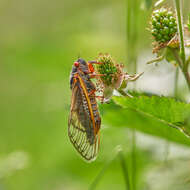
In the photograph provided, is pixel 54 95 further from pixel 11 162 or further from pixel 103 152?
pixel 11 162

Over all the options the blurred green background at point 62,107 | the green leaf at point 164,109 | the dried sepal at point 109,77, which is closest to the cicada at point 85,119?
the dried sepal at point 109,77

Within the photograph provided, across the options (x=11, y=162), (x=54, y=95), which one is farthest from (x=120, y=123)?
(x=54, y=95)

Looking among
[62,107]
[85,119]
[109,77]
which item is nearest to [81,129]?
[85,119]

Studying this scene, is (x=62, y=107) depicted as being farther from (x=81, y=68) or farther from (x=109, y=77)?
(x=109, y=77)

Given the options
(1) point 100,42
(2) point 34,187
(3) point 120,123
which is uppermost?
(1) point 100,42

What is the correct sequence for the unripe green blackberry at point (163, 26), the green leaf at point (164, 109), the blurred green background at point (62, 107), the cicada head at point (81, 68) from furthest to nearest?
1. the blurred green background at point (62, 107)
2. the cicada head at point (81, 68)
3. the unripe green blackberry at point (163, 26)
4. the green leaf at point (164, 109)

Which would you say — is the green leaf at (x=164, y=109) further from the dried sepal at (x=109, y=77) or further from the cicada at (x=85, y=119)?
the cicada at (x=85, y=119)
